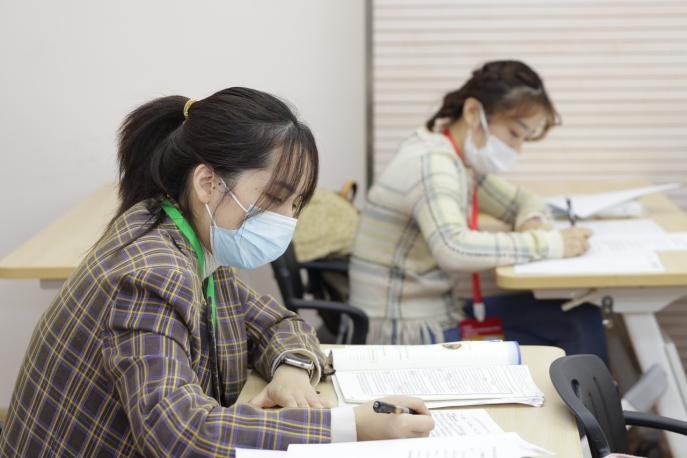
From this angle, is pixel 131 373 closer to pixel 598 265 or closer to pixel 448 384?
pixel 448 384

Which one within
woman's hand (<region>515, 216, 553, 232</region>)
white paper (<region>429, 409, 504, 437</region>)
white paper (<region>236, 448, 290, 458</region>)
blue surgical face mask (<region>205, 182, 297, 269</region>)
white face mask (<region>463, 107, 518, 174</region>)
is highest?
blue surgical face mask (<region>205, 182, 297, 269</region>)

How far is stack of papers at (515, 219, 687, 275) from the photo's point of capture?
2377 mm

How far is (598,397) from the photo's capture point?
161 cm

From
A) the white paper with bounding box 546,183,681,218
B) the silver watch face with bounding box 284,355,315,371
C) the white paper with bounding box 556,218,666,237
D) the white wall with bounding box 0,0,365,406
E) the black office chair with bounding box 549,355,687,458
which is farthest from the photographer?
the white wall with bounding box 0,0,365,406

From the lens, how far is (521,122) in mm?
2582

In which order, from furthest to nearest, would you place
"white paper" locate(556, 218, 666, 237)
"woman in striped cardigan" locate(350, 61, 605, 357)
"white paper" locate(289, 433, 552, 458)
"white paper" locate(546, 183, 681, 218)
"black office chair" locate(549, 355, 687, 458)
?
"white paper" locate(546, 183, 681, 218) < "white paper" locate(556, 218, 666, 237) < "woman in striped cardigan" locate(350, 61, 605, 357) < "black office chair" locate(549, 355, 687, 458) < "white paper" locate(289, 433, 552, 458)

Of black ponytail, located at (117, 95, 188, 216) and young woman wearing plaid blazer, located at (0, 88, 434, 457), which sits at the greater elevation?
black ponytail, located at (117, 95, 188, 216)

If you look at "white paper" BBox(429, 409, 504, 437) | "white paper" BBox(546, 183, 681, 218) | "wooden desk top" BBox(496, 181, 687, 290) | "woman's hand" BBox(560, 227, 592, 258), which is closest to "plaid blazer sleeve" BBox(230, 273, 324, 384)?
"white paper" BBox(429, 409, 504, 437)

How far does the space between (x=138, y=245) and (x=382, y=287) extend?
1.25m

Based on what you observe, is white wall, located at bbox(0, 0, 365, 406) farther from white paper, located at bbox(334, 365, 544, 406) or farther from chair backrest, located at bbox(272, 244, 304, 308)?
white paper, located at bbox(334, 365, 544, 406)

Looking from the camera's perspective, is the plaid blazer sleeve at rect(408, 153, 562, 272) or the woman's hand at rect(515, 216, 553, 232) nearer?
the plaid blazer sleeve at rect(408, 153, 562, 272)

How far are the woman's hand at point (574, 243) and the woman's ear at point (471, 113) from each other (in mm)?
383

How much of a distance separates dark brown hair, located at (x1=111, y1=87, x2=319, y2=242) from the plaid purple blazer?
76mm

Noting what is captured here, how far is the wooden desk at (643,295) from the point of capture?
233 centimetres
